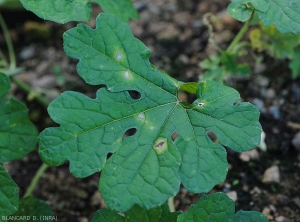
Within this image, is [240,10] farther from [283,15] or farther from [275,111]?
[275,111]

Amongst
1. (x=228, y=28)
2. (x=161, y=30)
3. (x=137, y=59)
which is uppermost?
(x=137, y=59)

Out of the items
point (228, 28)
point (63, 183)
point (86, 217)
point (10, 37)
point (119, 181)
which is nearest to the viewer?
point (119, 181)

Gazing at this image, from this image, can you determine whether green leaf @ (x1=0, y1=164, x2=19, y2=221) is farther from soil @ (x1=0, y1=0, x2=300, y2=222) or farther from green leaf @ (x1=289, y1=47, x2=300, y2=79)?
green leaf @ (x1=289, y1=47, x2=300, y2=79)

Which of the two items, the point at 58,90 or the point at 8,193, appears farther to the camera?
the point at 58,90

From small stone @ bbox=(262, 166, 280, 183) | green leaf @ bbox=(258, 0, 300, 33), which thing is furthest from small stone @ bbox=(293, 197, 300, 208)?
green leaf @ bbox=(258, 0, 300, 33)

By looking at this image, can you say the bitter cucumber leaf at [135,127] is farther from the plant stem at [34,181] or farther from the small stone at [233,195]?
the plant stem at [34,181]

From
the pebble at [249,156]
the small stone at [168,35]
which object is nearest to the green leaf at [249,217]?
the pebble at [249,156]

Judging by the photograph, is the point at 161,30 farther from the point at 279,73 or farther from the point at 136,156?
the point at 136,156

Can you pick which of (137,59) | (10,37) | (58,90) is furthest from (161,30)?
(137,59)
